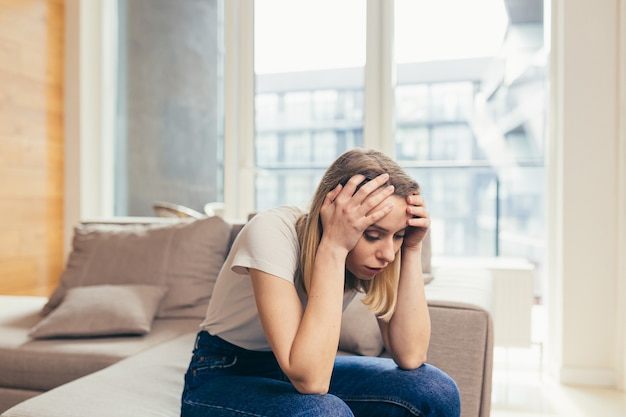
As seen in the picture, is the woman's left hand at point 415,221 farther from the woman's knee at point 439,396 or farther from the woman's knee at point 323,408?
the woman's knee at point 323,408

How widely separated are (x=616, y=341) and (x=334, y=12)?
7.92 ft

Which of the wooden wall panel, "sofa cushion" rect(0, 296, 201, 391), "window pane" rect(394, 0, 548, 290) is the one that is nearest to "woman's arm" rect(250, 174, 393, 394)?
"sofa cushion" rect(0, 296, 201, 391)

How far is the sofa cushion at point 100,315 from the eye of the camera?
2289 millimetres

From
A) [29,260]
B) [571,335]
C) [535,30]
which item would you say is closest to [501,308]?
[571,335]

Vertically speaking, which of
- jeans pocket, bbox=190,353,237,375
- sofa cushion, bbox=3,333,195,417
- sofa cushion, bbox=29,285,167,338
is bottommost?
sofa cushion, bbox=3,333,195,417

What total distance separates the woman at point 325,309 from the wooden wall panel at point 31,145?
2.75m

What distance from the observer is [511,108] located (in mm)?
3477

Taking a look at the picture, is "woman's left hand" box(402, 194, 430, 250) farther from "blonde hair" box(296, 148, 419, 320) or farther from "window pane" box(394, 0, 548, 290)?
"window pane" box(394, 0, 548, 290)

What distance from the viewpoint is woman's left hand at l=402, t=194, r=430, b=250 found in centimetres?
134

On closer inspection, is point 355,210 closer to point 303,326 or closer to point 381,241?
point 381,241

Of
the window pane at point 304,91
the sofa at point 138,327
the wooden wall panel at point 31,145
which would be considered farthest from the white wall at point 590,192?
the wooden wall panel at point 31,145

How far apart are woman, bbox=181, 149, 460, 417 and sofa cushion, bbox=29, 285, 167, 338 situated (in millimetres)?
980

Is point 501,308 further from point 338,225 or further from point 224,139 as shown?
point 338,225

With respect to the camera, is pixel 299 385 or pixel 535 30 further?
pixel 535 30
